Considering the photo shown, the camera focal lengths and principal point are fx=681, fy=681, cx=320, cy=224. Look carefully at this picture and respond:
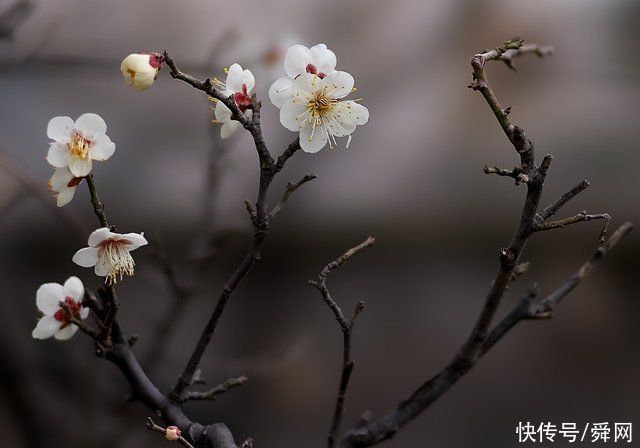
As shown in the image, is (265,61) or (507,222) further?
(507,222)

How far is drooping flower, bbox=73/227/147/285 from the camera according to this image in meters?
0.42

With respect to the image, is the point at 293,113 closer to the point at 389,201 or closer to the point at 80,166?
the point at 80,166

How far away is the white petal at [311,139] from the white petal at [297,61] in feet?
0.12

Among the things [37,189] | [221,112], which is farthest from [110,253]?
[37,189]

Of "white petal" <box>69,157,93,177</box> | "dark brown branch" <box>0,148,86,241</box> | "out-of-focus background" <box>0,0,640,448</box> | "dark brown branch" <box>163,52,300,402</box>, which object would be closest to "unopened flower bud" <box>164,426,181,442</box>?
"dark brown branch" <box>163,52,300,402</box>

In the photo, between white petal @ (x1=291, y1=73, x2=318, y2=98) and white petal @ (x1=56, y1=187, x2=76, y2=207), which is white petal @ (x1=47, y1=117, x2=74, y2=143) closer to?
white petal @ (x1=56, y1=187, x2=76, y2=207)

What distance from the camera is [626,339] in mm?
1720

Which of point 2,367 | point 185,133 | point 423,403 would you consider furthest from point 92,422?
point 185,133

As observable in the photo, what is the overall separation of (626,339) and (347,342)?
4.91ft

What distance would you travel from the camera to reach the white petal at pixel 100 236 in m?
0.41

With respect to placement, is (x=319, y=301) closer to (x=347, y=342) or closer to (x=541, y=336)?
(x=541, y=336)

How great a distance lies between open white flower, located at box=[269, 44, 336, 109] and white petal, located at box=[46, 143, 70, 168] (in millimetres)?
133

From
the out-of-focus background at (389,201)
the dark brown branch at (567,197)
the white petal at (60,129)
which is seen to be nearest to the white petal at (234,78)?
the white petal at (60,129)

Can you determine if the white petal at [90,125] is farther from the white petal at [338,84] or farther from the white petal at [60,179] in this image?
the white petal at [338,84]
